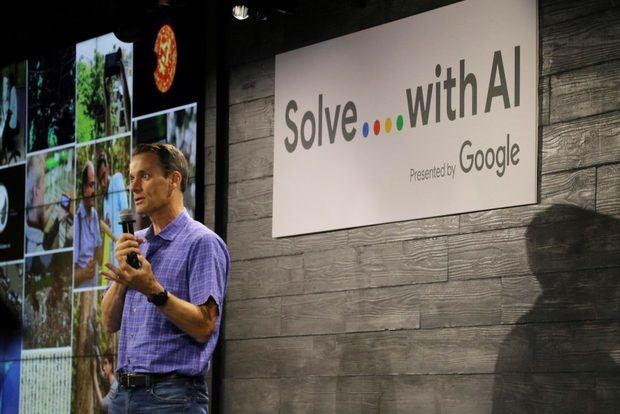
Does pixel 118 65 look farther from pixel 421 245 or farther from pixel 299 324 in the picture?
pixel 421 245

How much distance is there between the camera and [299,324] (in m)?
5.30

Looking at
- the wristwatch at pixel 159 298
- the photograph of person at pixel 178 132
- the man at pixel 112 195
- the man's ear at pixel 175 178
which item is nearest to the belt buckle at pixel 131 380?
the wristwatch at pixel 159 298

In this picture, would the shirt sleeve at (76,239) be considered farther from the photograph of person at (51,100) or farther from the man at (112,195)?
the photograph of person at (51,100)

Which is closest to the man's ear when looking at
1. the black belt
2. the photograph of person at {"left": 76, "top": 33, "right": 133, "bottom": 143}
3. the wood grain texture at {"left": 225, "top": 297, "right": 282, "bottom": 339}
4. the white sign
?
the black belt

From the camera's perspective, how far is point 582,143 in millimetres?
4266

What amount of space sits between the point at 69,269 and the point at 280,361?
1.68 meters

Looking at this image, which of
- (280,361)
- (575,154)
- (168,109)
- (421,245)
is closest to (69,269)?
(168,109)

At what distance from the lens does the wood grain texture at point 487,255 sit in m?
4.44

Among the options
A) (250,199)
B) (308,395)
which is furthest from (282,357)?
(250,199)

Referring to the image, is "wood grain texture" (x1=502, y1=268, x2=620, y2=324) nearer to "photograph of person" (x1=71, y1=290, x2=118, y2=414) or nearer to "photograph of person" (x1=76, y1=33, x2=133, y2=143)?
"photograph of person" (x1=71, y1=290, x2=118, y2=414)

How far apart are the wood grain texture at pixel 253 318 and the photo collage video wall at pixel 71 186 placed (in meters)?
0.57

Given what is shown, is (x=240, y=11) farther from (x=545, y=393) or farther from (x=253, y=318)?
(x=545, y=393)

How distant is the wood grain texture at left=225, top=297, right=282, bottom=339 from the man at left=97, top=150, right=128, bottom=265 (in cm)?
89

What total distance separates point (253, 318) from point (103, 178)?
1.37 meters
